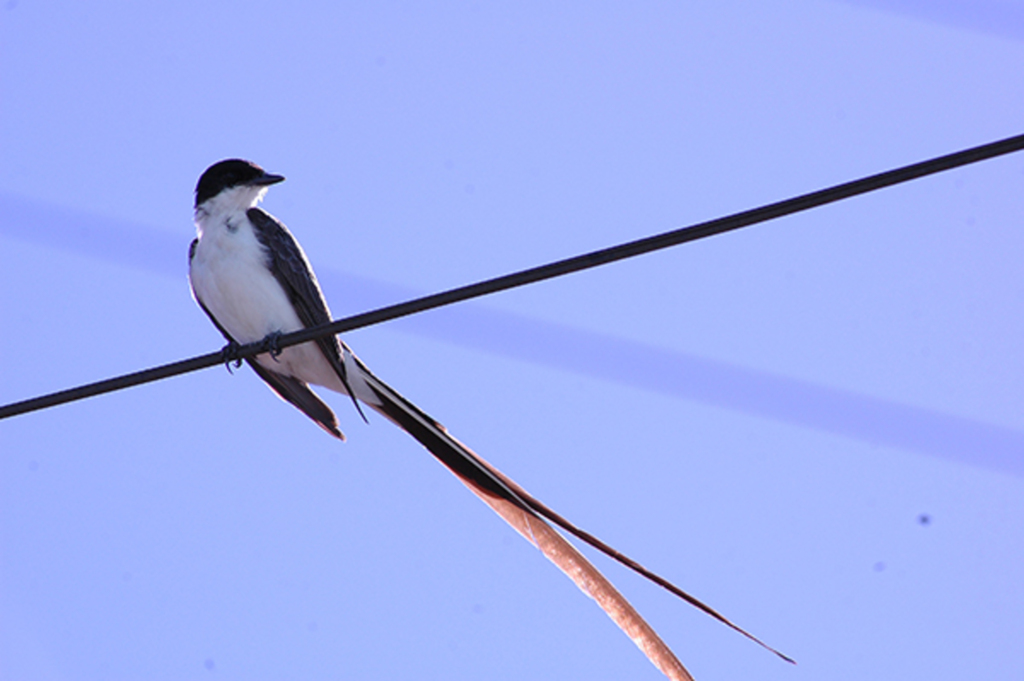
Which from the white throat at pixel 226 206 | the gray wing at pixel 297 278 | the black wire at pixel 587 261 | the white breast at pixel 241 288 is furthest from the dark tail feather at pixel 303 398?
the black wire at pixel 587 261

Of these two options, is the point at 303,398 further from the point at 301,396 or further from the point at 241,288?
the point at 241,288

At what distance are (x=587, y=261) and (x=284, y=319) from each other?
2.15 meters

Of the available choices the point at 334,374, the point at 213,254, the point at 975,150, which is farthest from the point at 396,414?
the point at 975,150

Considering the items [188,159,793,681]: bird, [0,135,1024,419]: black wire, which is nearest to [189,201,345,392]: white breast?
[188,159,793,681]: bird

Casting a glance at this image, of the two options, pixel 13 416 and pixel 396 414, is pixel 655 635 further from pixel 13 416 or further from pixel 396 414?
pixel 13 416

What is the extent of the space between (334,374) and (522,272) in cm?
216

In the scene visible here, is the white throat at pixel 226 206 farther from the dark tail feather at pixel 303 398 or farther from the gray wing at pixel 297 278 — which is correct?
the dark tail feather at pixel 303 398

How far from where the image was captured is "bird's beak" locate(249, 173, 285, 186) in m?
5.34

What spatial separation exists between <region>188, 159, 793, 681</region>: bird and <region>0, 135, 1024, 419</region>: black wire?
2.82 ft

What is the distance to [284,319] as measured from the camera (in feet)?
16.4

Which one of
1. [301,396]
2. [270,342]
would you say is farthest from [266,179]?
[270,342]

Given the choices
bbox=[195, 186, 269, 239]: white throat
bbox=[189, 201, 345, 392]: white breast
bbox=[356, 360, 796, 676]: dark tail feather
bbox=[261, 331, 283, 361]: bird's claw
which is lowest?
bbox=[356, 360, 796, 676]: dark tail feather

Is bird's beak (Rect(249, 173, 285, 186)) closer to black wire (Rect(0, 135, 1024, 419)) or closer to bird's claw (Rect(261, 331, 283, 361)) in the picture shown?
bird's claw (Rect(261, 331, 283, 361))

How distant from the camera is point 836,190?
2855 millimetres
